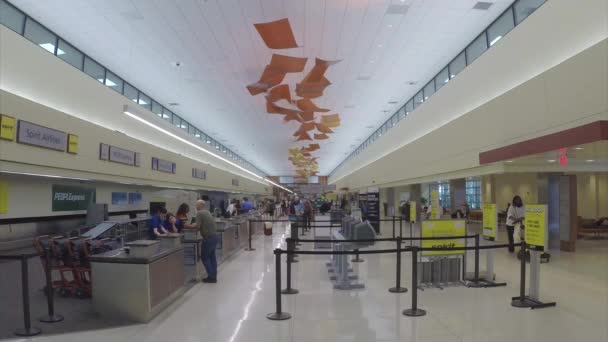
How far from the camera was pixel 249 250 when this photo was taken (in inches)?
529

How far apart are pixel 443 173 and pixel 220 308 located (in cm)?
928

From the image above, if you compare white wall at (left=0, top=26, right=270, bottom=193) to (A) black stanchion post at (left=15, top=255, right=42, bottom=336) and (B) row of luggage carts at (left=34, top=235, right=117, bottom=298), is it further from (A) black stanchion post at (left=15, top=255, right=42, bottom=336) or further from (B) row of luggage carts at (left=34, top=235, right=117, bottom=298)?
(A) black stanchion post at (left=15, top=255, right=42, bottom=336)

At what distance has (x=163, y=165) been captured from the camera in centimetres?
1587

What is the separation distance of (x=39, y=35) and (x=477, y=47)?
1143 centimetres

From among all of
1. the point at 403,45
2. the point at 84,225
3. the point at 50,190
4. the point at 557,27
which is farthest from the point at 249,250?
the point at 557,27

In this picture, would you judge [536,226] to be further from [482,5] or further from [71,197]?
[71,197]

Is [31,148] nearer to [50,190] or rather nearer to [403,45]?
[50,190]

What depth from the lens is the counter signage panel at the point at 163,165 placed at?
588 inches

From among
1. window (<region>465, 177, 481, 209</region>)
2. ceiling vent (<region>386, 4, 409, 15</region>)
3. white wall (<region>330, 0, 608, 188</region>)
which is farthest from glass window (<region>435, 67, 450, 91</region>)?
window (<region>465, 177, 481, 209</region>)

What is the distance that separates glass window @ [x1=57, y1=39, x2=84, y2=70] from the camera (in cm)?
1121

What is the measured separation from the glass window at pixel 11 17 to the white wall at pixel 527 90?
1078 centimetres

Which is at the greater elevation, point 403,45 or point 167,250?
point 403,45

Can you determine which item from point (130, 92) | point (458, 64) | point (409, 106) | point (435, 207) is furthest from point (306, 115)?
point (409, 106)

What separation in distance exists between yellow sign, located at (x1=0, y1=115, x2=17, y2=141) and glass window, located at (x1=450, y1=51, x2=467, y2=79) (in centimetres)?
1149
